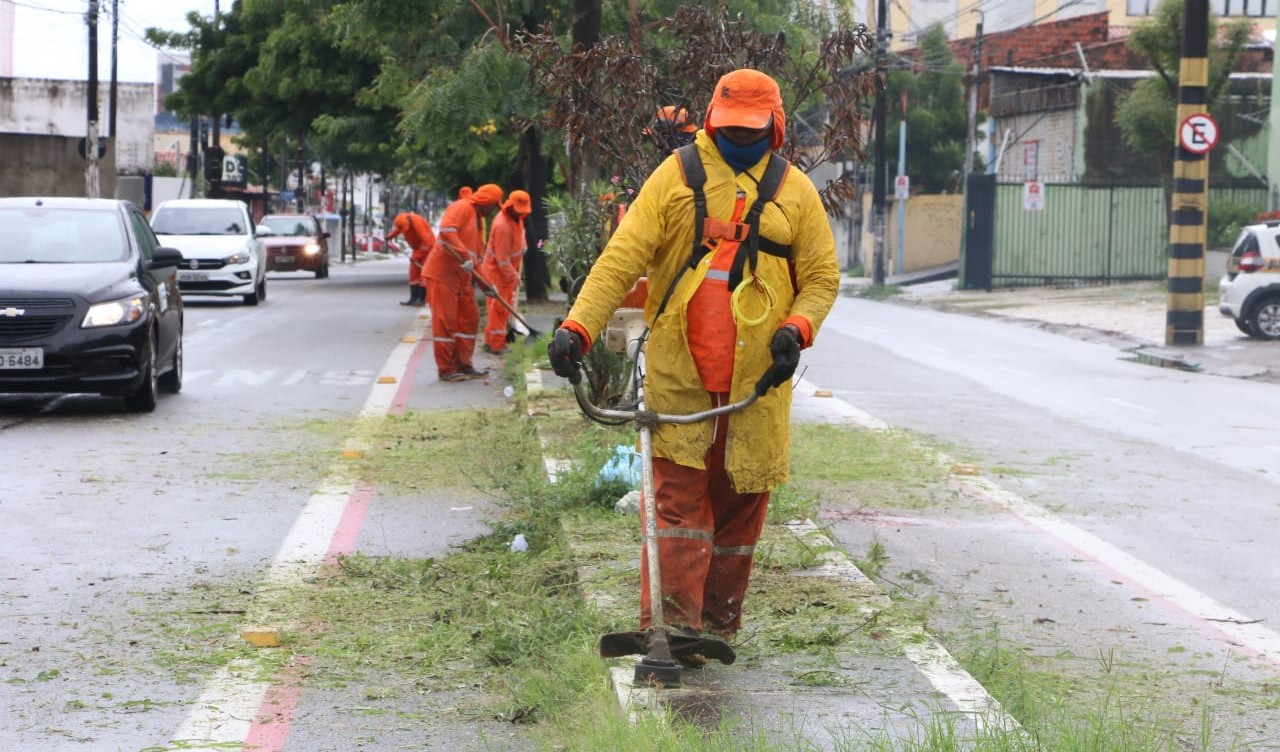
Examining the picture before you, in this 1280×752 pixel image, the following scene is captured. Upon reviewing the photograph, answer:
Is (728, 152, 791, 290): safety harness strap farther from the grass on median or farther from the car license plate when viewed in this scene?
the car license plate

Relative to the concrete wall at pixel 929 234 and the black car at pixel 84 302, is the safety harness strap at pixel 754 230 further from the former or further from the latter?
the concrete wall at pixel 929 234

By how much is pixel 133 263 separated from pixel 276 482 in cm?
408

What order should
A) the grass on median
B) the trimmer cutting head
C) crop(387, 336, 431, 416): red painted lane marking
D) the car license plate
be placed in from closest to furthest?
1. the grass on median
2. the trimmer cutting head
3. the car license plate
4. crop(387, 336, 431, 416): red painted lane marking

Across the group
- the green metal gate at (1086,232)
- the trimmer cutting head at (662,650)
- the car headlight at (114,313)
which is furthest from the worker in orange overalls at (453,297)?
the green metal gate at (1086,232)

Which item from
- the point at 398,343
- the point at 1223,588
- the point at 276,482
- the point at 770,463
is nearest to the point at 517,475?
the point at 276,482

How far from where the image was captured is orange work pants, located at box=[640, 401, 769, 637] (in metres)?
5.30

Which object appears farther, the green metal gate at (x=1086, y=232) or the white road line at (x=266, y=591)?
the green metal gate at (x=1086, y=232)

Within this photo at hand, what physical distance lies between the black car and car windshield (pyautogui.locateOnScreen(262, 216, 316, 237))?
2928 centimetres

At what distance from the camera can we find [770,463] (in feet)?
17.6

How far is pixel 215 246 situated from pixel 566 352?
24095 millimetres

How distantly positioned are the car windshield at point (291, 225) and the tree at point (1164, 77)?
1957 cm

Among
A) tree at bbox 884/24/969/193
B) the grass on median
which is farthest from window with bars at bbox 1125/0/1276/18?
the grass on median

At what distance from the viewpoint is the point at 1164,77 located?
39.5m

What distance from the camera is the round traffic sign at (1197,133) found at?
2192 cm
